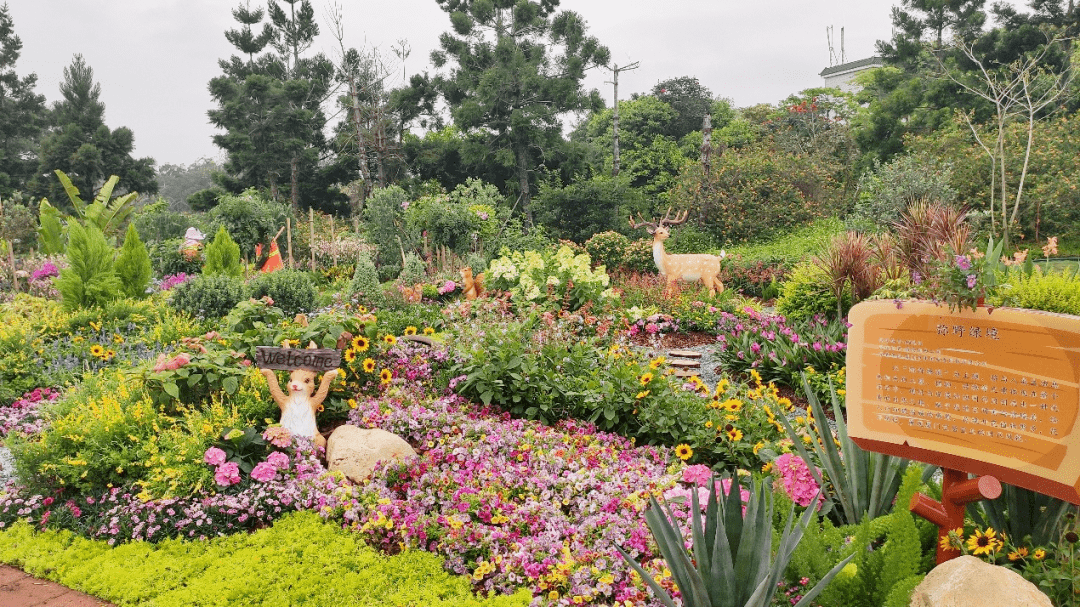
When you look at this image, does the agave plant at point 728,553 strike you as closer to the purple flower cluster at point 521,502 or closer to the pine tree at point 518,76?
the purple flower cluster at point 521,502

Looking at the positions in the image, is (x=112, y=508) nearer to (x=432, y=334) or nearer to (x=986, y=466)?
(x=432, y=334)

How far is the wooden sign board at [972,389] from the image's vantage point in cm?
205

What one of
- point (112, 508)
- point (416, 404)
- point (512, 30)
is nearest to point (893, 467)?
point (416, 404)

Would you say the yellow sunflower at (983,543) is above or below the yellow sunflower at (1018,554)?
above

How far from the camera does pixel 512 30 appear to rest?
876 inches

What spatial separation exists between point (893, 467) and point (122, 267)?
888 cm

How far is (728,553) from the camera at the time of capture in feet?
6.75

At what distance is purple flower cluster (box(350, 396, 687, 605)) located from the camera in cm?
290

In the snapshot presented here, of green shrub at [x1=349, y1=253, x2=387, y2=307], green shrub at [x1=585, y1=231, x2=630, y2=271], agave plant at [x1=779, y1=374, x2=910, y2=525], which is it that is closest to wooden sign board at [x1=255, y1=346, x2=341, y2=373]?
agave plant at [x1=779, y1=374, x2=910, y2=525]

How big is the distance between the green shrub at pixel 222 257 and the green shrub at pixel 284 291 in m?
1.72

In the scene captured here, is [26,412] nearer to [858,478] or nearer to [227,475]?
[227,475]

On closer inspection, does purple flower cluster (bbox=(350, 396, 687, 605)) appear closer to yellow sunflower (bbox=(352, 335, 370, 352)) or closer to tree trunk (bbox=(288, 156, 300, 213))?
yellow sunflower (bbox=(352, 335, 370, 352))

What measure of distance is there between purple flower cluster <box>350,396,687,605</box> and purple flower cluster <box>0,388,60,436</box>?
2807mm

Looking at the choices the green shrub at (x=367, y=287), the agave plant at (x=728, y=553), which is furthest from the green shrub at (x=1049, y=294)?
the green shrub at (x=367, y=287)
